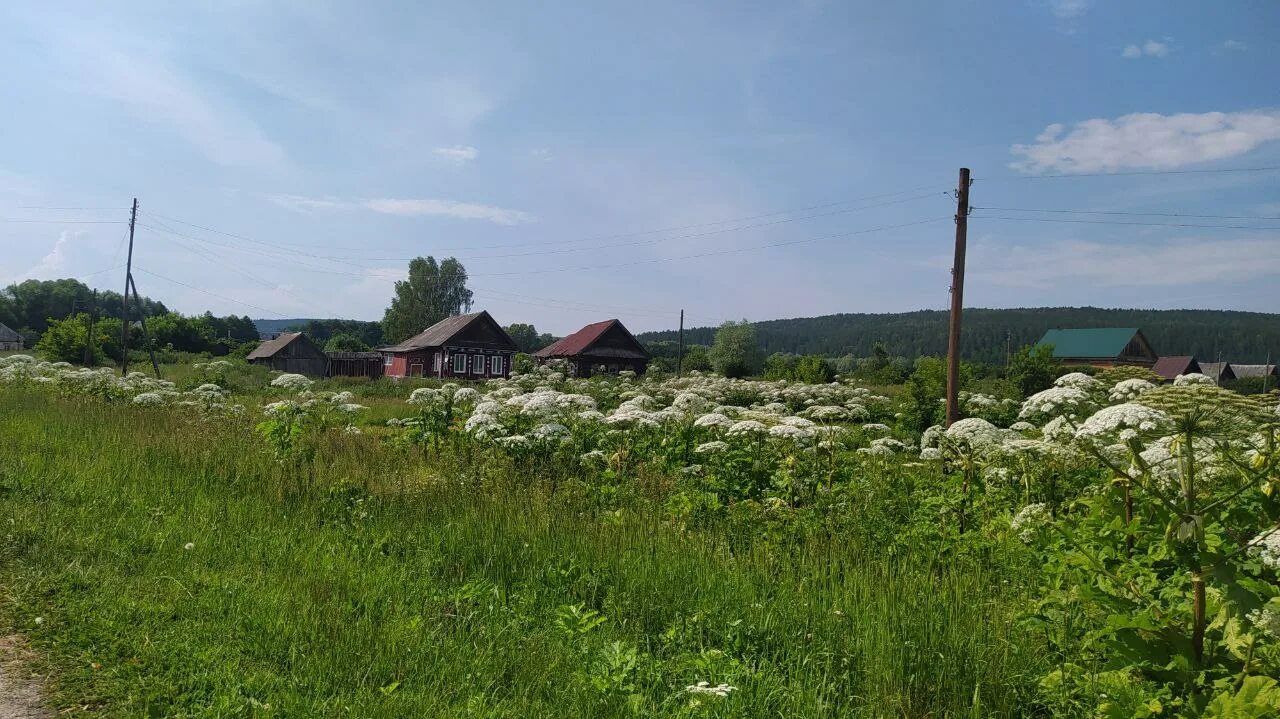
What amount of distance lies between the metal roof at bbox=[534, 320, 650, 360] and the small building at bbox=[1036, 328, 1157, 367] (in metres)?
44.4

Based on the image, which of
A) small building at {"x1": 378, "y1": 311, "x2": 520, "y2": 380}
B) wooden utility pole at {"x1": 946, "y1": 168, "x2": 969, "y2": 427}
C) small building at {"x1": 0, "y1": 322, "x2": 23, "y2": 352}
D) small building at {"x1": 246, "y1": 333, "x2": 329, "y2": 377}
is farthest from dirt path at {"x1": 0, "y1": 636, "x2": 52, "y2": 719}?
small building at {"x1": 0, "y1": 322, "x2": 23, "y2": 352}

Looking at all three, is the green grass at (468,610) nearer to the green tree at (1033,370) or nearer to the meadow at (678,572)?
the meadow at (678,572)

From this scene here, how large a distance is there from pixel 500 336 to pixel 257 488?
45.3 m

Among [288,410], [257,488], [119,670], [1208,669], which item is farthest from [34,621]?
[1208,669]

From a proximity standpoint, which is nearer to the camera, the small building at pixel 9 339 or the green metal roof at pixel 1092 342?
the green metal roof at pixel 1092 342

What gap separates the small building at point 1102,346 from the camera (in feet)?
237

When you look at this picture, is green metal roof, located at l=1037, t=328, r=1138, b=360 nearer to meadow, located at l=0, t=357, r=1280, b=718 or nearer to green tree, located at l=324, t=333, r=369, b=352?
meadow, located at l=0, t=357, r=1280, b=718

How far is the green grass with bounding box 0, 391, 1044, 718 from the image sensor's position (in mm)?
3502

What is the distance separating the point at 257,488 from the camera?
7.24 metres

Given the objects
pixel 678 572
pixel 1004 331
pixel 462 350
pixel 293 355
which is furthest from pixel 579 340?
pixel 1004 331

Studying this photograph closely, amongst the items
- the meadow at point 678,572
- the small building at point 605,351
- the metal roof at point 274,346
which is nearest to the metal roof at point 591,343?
the small building at point 605,351

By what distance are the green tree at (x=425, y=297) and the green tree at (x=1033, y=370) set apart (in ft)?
195

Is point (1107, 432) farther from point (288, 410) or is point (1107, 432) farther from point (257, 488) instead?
point (288, 410)

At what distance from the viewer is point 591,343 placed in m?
54.3
